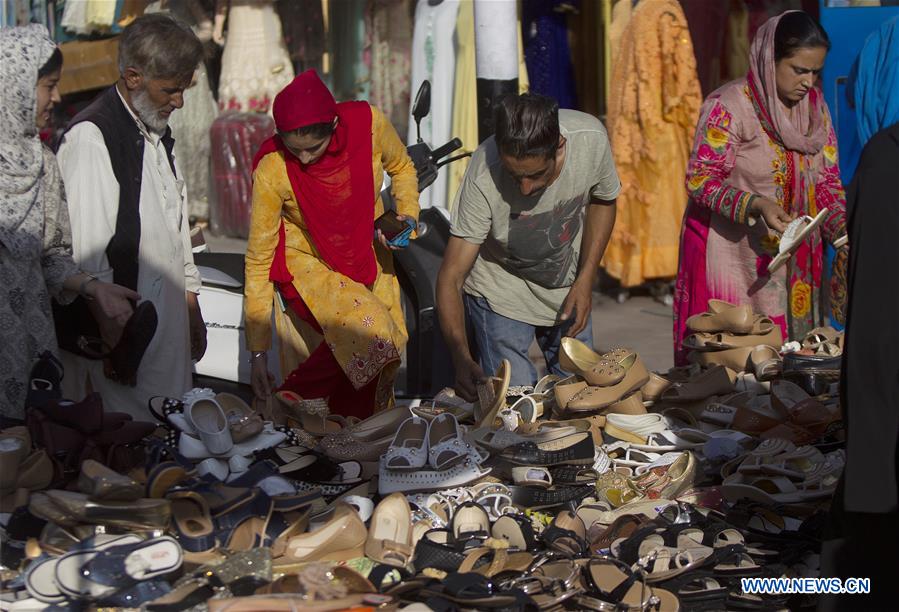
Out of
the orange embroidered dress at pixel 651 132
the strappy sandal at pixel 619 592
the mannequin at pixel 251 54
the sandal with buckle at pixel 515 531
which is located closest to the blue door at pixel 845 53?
the orange embroidered dress at pixel 651 132

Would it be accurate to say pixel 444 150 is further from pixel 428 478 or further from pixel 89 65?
pixel 89 65

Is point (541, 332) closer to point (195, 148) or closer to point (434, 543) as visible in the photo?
point (434, 543)

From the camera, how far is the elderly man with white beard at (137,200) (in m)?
3.47

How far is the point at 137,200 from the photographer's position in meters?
3.56

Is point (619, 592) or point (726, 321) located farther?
point (726, 321)

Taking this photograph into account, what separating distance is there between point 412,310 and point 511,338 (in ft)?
2.14

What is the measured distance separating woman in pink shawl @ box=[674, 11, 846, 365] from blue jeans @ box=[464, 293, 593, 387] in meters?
0.48

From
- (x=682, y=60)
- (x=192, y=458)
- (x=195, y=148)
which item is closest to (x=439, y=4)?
(x=682, y=60)

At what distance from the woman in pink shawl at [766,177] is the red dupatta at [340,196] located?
3.98 feet

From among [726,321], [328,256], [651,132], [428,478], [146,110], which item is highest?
[146,110]

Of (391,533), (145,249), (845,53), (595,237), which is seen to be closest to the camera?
(391,533)

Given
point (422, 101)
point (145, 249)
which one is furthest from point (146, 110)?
point (422, 101)

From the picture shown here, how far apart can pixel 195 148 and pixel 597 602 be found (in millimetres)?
7307

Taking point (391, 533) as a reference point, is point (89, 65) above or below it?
above
